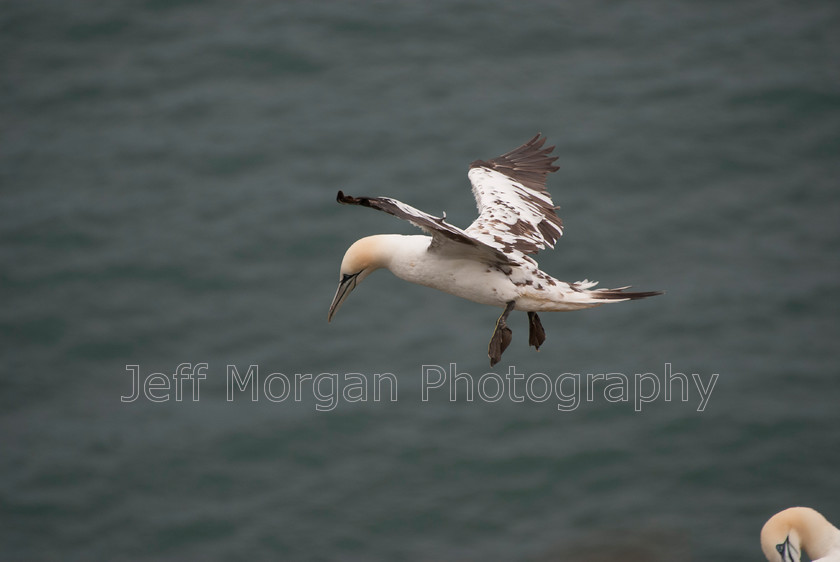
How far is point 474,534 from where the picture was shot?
64.6 feet

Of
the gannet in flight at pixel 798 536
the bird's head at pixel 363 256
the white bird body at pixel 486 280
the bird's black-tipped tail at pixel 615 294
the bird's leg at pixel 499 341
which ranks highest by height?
the bird's head at pixel 363 256

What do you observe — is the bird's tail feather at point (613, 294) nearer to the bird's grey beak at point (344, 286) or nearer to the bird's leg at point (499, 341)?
the bird's leg at point (499, 341)

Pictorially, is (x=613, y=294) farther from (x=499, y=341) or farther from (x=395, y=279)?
(x=395, y=279)

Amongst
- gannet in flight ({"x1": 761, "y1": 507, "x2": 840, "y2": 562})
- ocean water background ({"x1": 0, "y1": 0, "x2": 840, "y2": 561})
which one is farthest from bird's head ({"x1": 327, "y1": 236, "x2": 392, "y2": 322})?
ocean water background ({"x1": 0, "y1": 0, "x2": 840, "y2": 561})

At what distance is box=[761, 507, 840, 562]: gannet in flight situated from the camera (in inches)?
462

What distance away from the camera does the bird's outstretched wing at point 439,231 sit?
8281 millimetres

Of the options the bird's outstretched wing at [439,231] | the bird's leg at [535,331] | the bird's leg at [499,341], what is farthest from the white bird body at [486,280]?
the bird's leg at [535,331]

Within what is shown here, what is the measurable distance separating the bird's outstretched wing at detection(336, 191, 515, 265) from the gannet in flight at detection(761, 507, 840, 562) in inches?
189

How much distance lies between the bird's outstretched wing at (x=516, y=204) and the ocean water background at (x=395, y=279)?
30.1 ft

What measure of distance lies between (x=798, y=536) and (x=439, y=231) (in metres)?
5.87

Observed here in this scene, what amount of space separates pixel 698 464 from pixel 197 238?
36.2ft

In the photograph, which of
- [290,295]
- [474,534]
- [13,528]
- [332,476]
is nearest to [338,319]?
[290,295]

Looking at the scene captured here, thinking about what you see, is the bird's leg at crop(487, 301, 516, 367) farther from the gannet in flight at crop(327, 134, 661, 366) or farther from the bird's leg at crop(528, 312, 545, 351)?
the bird's leg at crop(528, 312, 545, 351)

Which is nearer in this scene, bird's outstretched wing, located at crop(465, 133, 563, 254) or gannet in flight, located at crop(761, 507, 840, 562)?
bird's outstretched wing, located at crop(465, 133, 563, 254)
